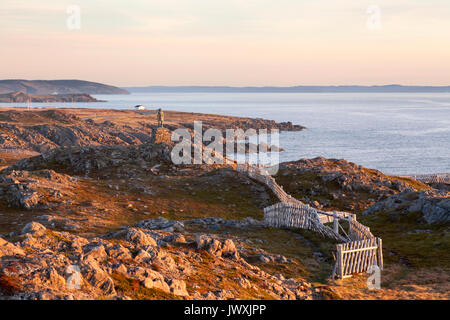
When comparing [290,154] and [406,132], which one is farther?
[406,132]

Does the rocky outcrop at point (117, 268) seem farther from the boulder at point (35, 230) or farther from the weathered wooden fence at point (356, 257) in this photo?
the weathered wooden fence at point (356, 257)

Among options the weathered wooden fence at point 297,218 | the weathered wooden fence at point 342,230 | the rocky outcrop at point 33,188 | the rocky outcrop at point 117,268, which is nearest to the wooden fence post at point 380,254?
the weathered wooden fence at point 342,230

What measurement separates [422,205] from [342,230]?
8826 millimetres

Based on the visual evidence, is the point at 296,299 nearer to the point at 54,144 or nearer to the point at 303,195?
the point at 303,195

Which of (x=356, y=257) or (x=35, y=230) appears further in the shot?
(x=356, y=257)

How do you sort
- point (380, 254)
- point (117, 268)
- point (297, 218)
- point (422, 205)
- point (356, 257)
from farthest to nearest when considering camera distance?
point (422, 205)
point (297, 218)
point (380, 254)
point (356, 257)
point (117, 268)

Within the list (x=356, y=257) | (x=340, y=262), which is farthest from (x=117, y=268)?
(x=356, y=257)

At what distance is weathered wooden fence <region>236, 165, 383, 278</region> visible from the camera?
54.8 ft

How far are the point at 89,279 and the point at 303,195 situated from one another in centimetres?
3108

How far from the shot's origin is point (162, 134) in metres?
52.8

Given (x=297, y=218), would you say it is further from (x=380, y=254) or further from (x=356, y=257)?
(x=356, y=257)

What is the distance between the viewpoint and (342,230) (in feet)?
70.8

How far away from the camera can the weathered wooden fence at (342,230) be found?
16703mm

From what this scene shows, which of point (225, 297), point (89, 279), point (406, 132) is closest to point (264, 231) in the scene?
point (225, 297)
